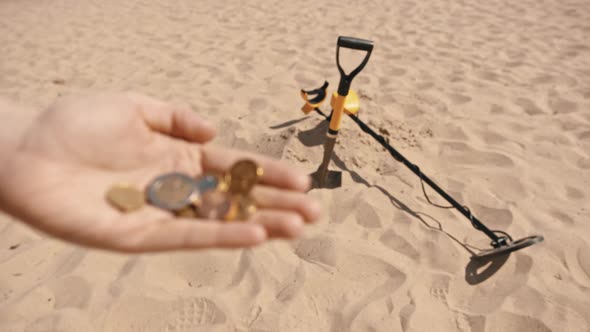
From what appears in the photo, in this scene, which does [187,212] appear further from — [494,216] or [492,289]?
[494,216]

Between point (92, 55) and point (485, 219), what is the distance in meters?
5.13

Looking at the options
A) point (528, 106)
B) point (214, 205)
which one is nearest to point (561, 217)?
point (528, 106)

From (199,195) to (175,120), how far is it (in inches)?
19.6

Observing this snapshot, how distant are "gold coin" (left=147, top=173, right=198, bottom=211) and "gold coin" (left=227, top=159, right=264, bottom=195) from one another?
0.16 m

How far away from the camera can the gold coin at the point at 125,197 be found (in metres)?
1.41

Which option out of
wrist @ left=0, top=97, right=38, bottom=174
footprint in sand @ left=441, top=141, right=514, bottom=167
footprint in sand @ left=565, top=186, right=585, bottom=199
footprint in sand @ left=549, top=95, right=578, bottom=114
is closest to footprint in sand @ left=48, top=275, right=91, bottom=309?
wrist @ left=0, top=97, right=38, bottom=174

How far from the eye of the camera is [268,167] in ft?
5.23

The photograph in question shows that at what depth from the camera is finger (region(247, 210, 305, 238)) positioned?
1.32m

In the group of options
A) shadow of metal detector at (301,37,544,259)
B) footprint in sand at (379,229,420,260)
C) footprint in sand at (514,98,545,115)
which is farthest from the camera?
footprint in sand at (514,98,545,115)

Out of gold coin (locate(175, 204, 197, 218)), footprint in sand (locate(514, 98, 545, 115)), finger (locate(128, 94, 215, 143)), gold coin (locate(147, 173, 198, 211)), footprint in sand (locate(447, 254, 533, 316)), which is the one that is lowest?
footprint in sand (locate(447, 254, 533, 316))

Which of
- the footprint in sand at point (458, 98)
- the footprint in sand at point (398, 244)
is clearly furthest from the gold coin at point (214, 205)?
the footprint in sand at point (458, 98)

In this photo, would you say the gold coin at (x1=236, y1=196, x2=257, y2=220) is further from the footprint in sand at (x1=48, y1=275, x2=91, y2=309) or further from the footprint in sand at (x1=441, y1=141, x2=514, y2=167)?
the footprint in sand at (x1=441, y1=141, x2=514, y2=167)

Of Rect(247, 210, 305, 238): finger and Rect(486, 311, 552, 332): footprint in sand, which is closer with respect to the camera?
Rect(247, 210, 305, 238): finger

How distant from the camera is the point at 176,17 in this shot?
6.36 m
